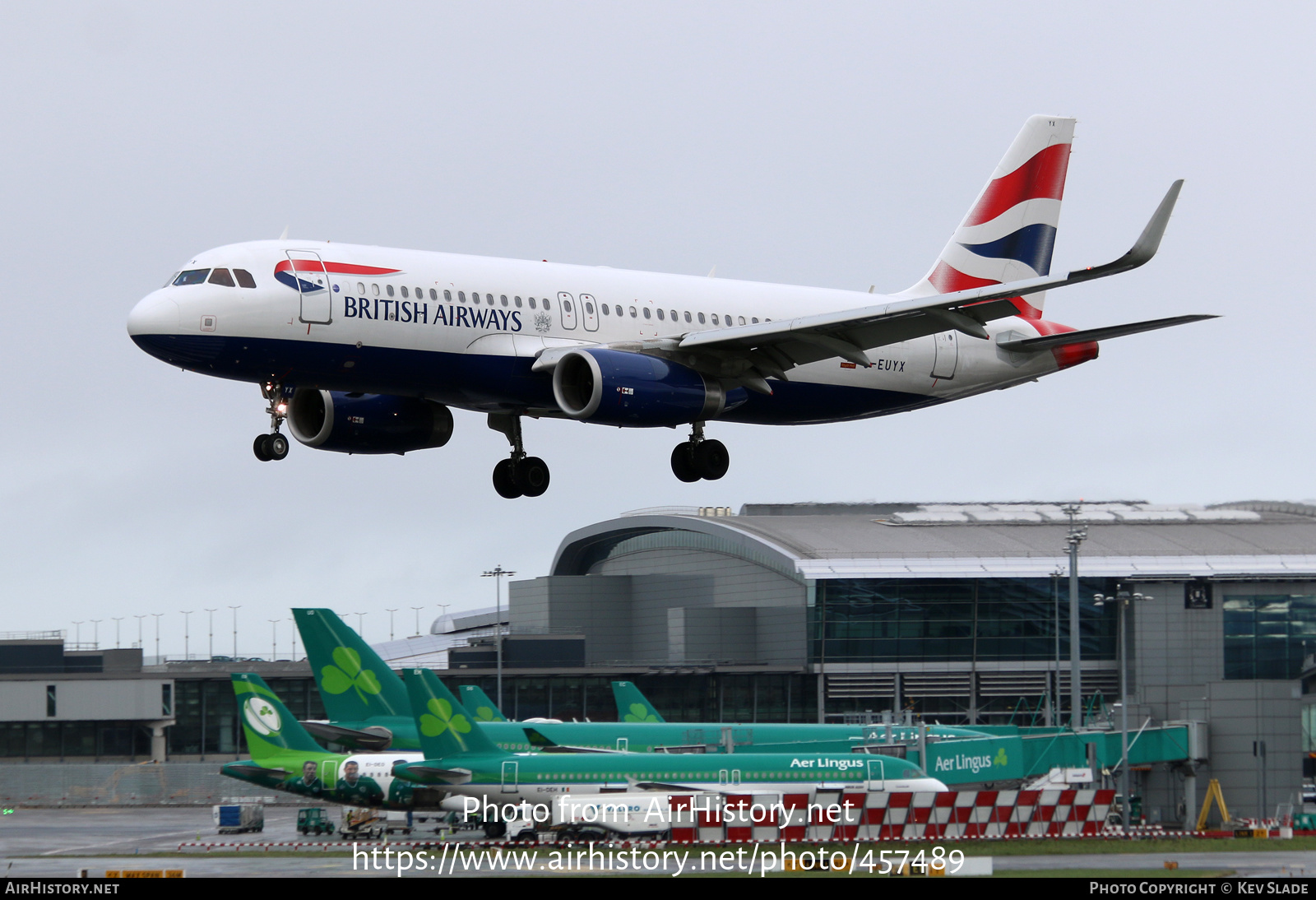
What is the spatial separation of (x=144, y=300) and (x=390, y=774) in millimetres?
31359

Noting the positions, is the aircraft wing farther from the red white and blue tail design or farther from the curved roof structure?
the curved roof structure

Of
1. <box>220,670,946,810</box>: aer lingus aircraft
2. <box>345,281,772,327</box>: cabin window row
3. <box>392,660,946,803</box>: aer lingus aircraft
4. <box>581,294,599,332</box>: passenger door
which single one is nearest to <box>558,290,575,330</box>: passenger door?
<box>345,281,772,327</box>: cabin window row

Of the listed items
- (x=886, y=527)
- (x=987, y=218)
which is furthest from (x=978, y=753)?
(x=886, y=527)

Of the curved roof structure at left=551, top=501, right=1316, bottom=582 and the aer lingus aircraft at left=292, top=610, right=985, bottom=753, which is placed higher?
the curved roof structure at left=551, top=501, right=1316, bottom=582

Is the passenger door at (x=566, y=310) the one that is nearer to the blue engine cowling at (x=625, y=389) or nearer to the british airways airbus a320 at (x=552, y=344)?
the british airways airbus a320 at (x=552, y=344)

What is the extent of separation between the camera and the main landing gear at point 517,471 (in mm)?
49906

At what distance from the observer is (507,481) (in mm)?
49906

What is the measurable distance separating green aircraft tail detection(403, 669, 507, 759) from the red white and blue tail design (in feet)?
78.7

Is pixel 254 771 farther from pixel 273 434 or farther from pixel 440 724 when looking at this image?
pixel 273 434

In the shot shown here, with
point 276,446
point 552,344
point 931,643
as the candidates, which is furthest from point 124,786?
point 552,344

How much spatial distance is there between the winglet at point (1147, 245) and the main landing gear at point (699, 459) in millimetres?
12514

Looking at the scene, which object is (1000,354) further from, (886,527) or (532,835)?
(886,527)

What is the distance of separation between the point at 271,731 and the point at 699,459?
3420 centimetres

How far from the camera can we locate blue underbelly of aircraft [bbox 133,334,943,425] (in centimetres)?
4128
